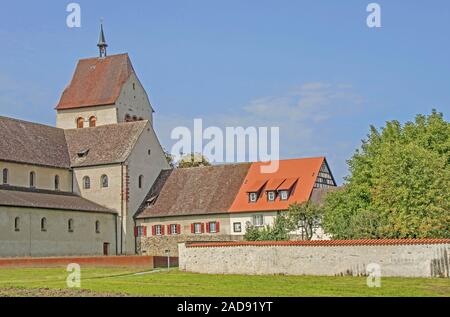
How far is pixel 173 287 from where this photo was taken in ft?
106

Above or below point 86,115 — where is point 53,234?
below

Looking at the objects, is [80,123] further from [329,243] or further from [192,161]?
[329,243]

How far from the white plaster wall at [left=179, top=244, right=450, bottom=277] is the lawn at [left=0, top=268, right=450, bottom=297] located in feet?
4.56

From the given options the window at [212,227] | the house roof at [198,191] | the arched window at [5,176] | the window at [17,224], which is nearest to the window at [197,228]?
the window at [212,227]

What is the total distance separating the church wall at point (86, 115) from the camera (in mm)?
80812

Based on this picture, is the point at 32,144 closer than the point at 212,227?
No

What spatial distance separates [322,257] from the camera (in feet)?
130

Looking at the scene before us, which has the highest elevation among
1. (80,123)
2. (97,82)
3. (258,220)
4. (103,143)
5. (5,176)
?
(97,82)

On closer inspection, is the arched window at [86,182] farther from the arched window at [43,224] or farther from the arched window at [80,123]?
the arched window at [80,123]

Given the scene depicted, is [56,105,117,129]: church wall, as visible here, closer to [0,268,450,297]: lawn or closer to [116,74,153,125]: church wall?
[116,74,153,125]: church wall

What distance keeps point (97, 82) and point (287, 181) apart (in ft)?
83.1

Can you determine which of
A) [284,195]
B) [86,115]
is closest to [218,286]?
[284,195]

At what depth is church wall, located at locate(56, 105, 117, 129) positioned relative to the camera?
8081 centimetres
